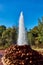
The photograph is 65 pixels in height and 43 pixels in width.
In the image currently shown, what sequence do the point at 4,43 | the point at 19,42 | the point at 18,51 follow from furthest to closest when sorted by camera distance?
the point at 4,43, the point at 19,42, the point at 18,51

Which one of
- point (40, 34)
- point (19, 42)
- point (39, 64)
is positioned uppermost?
point (40, 34)

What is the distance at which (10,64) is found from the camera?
11070 mm

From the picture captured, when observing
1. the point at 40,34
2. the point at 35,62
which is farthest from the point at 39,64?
the point at 40,34

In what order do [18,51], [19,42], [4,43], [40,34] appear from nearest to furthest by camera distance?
1. [18,51]
2. [19,42]
3. [40,34]
4. [4,43]

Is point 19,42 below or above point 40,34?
below

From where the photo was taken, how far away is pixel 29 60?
11148 millimetres

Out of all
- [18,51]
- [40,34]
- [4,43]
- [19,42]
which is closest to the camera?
[18,51]

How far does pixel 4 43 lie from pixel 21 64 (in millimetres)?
21826

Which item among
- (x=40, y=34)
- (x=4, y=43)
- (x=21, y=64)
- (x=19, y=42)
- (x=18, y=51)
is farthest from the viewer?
(x=4, y=43)

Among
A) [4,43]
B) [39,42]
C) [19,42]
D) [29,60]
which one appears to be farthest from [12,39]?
[29,60]

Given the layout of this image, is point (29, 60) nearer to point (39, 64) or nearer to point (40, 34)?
point (39, 64)

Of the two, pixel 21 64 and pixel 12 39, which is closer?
pixel 21 64

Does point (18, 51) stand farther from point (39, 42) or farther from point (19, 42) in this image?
point (39, 42)

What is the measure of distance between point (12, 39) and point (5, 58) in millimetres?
19884
